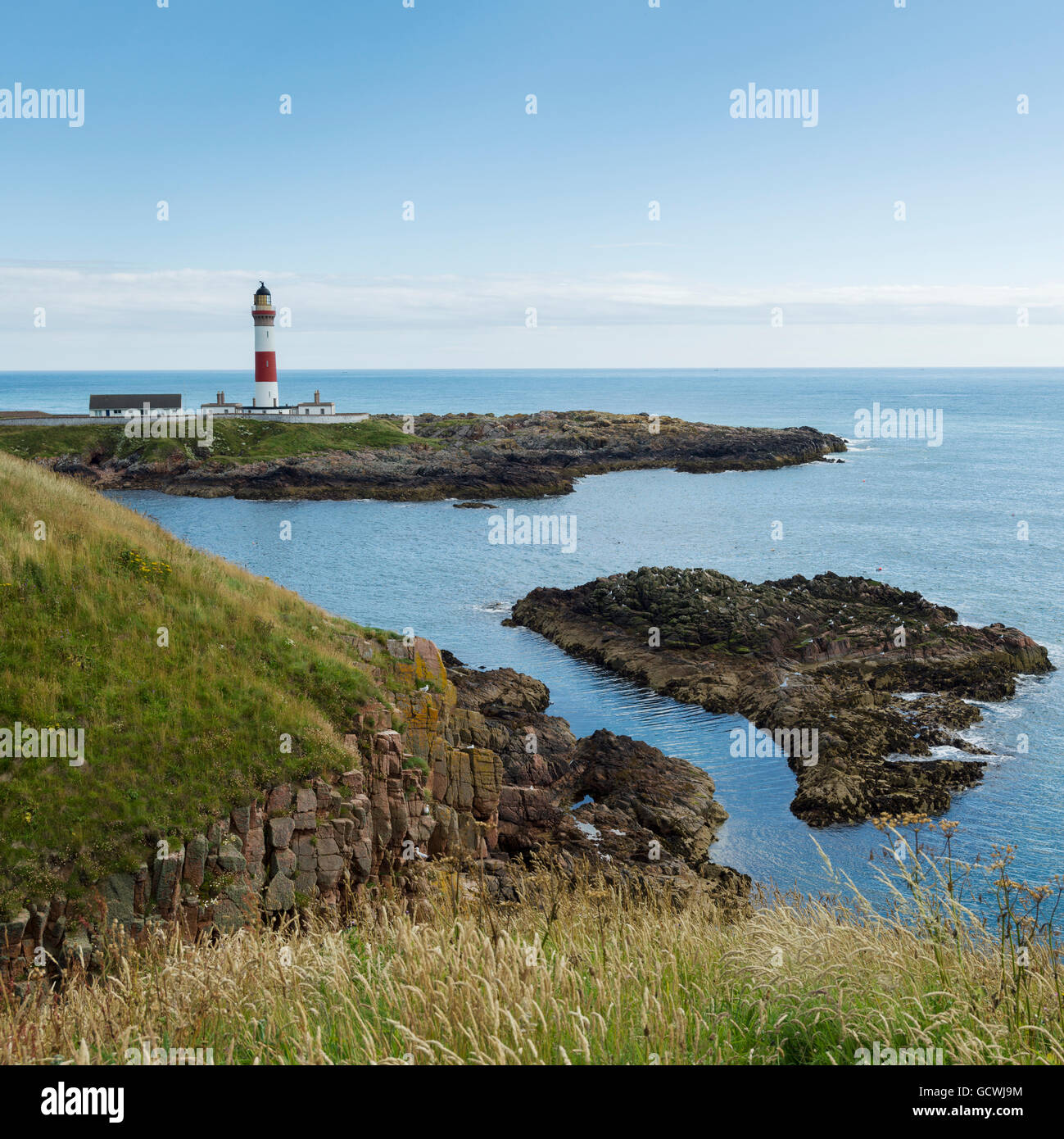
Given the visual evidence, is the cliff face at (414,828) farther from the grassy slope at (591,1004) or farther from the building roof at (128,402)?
the building roof at (128,402)

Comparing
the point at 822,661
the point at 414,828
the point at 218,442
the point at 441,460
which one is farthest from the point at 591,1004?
the point at 218,442

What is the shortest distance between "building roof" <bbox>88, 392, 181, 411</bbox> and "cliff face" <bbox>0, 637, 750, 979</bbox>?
3514 inches

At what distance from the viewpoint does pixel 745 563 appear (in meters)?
54.8

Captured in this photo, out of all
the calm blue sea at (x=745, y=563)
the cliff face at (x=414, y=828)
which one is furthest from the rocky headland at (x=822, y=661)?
the cliff face at (x=414, y=828)

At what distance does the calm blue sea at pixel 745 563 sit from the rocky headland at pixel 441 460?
4.09m

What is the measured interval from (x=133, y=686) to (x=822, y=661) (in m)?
28.1

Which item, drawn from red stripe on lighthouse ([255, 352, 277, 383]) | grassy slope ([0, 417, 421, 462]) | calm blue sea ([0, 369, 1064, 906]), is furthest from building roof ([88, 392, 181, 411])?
calm blue sea ([0, 369, 1064, 906])

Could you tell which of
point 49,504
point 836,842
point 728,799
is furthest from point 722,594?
point 49,504

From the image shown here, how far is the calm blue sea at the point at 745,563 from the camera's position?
24141 millimetres

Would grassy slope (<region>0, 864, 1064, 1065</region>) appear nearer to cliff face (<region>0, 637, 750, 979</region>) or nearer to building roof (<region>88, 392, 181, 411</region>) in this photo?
cliff face (<region>0, 637, 750, 979</region>)

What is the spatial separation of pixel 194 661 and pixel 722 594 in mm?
29826

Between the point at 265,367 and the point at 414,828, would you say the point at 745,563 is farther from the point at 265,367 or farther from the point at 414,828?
the point at 265,367

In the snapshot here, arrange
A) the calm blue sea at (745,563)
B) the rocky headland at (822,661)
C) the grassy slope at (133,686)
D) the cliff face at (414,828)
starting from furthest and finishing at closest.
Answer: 1. the rocky headland at (822,661)
2. the calm blue sea at (745,563)
3. the grassy slope at (133,686)
4. the cliff face at (414,828)

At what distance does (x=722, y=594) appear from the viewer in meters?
41.4
